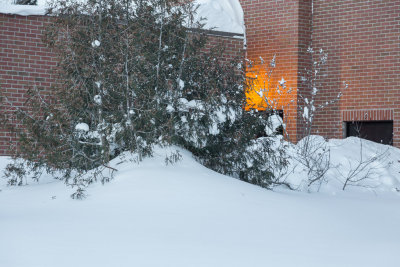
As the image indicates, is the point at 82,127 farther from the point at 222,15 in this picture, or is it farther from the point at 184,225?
the point at 222,15

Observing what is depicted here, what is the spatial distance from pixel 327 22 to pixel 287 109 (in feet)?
6.49

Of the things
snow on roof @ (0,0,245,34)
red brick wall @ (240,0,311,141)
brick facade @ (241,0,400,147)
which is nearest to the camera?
snow on roof @ (0,0,245,34)

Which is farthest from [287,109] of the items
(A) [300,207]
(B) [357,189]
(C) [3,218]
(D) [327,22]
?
(C) [3,218]

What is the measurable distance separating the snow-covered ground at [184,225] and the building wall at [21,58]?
270 cm

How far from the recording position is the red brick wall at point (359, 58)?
44.3 ft

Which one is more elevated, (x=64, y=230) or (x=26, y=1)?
(x=26, y=1)

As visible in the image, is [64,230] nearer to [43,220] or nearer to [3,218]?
[43,220]

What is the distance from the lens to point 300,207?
7402mm

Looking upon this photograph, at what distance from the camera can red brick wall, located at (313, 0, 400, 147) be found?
13508 millimetres

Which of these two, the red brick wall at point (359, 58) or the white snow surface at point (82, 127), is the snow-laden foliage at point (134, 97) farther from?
the red brick wall at point (359, 58)

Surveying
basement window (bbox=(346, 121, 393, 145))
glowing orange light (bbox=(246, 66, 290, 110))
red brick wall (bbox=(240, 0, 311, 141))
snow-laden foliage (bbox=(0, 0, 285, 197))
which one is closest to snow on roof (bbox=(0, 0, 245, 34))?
red brick wall (bbox=(240, 0, 311, 141))

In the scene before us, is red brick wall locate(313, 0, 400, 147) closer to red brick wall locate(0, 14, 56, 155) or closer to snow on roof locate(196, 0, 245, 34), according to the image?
snow on roof locate(196, 0, 245, 34)

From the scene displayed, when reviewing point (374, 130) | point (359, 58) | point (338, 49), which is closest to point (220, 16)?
point (338, 49)

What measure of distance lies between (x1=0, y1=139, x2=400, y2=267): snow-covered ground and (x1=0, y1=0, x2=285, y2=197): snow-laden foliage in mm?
352
